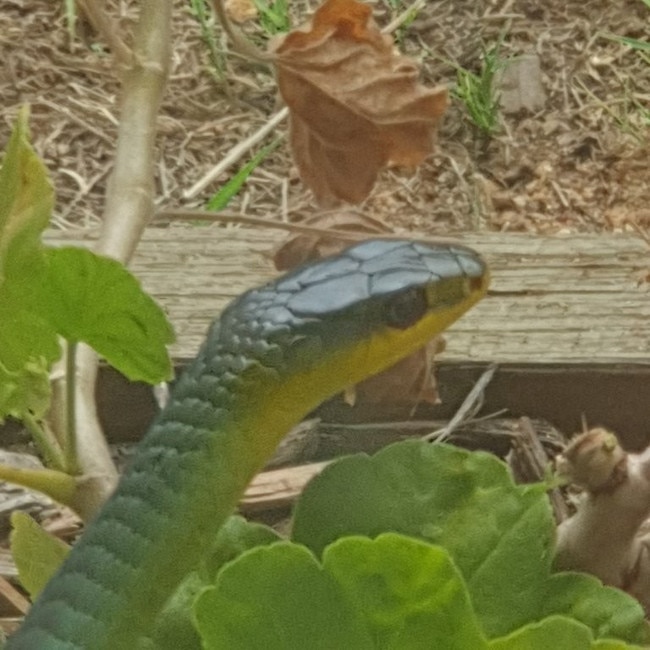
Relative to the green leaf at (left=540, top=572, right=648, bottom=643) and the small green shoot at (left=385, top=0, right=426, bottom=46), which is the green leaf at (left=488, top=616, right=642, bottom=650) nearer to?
the green leaf at (left=540, top=572, right=648, bottom=643)

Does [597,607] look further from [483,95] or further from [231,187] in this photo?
[483,95]

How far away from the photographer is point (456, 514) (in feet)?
1.85

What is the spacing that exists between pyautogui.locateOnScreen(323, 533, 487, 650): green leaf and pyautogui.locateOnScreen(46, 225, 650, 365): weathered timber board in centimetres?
62

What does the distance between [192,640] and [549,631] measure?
0.21 metres

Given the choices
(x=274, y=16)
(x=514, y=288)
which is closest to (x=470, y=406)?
(x=514, y=288)

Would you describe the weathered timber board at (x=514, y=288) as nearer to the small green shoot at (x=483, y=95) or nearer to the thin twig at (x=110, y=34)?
the thin twig at (x=110, y=34)

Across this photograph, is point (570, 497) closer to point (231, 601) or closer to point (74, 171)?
point (231, 601)

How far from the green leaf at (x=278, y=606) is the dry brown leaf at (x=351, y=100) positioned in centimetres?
49

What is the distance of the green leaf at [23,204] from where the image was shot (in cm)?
50

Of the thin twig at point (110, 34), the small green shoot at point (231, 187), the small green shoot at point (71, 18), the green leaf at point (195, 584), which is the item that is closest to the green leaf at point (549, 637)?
the green leaf at point (195, 584)

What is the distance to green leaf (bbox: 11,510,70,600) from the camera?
2.08 ft

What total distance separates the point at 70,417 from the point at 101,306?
0.25 ft

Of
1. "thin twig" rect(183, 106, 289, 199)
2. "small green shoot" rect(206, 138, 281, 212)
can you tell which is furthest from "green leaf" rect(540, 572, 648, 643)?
"thin twig" rect(183, 106, 289, 199)

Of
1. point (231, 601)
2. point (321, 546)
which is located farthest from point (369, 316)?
point (231, 601)
